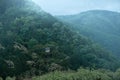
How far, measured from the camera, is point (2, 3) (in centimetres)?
12938

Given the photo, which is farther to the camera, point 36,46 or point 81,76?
point 36,46

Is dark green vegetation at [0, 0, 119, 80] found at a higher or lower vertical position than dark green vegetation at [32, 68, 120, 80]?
higher

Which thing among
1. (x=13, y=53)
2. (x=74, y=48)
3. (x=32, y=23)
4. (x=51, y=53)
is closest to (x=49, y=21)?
(x=32, y=23)

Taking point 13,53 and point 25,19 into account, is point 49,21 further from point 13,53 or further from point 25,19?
Result: point 13,53

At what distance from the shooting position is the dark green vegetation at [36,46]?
91.7 meters

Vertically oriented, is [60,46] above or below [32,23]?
below

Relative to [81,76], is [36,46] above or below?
above

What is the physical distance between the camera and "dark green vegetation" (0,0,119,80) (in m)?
91.7

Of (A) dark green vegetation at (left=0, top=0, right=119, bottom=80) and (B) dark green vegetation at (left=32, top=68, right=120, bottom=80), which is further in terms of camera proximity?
(A) dark green vegetation at (left=0, top=0, right=119, bottom=80)

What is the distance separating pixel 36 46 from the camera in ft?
351

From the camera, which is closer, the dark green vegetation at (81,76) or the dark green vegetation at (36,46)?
the dark green vegetation at (81,76)

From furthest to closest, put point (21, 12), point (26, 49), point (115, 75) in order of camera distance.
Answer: point (21, 12)
point (26, 49)
point (115, 75)

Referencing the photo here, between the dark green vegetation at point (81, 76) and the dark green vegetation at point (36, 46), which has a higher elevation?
the dark green vegetation at point (36, 46)

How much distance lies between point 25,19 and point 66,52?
79.0 feet
